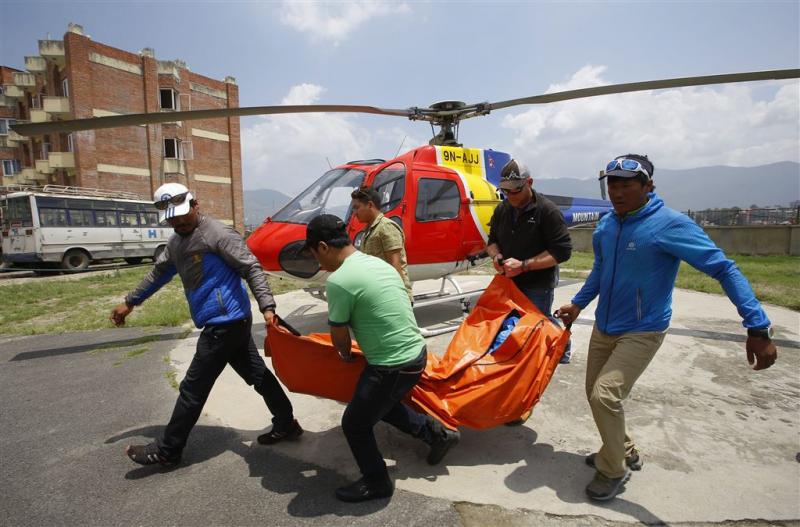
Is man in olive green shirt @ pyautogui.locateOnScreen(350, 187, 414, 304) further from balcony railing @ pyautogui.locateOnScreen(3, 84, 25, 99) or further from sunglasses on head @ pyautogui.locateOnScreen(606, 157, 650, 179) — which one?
balcony railing @ pyautogui.locateOnScreen(3, 84, 25, 99)

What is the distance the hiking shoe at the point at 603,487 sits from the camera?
7.56 ft

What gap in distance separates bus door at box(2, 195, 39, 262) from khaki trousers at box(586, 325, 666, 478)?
57.9ft

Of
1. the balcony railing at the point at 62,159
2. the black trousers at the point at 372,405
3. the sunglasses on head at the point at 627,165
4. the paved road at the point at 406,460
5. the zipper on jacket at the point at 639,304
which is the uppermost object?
the balcony railing at the point at 62,159

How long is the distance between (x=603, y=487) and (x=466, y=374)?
943 millimetres

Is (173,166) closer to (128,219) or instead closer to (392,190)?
(128,219)

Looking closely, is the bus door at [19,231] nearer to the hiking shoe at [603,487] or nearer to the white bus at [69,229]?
the white bus at [69,229]

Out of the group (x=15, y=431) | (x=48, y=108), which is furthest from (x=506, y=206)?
(x=48, y=108)

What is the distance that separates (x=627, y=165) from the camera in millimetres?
2312

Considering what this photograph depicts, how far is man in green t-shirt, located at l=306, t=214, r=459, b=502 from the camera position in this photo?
2.18m

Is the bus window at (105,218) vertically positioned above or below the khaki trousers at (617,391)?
above

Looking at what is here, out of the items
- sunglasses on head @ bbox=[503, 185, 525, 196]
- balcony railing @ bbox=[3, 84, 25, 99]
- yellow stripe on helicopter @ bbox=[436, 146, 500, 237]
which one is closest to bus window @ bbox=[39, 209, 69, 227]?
yellow stripe on helicopter @ bbox=[436, 146, 500, 237]

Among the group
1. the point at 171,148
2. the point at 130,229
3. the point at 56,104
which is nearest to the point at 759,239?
the point at 130,229

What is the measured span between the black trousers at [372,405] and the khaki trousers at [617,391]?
0.97m

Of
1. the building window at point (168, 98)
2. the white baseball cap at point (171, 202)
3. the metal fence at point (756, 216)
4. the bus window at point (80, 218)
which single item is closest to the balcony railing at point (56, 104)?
the building window at point (168, 98)
